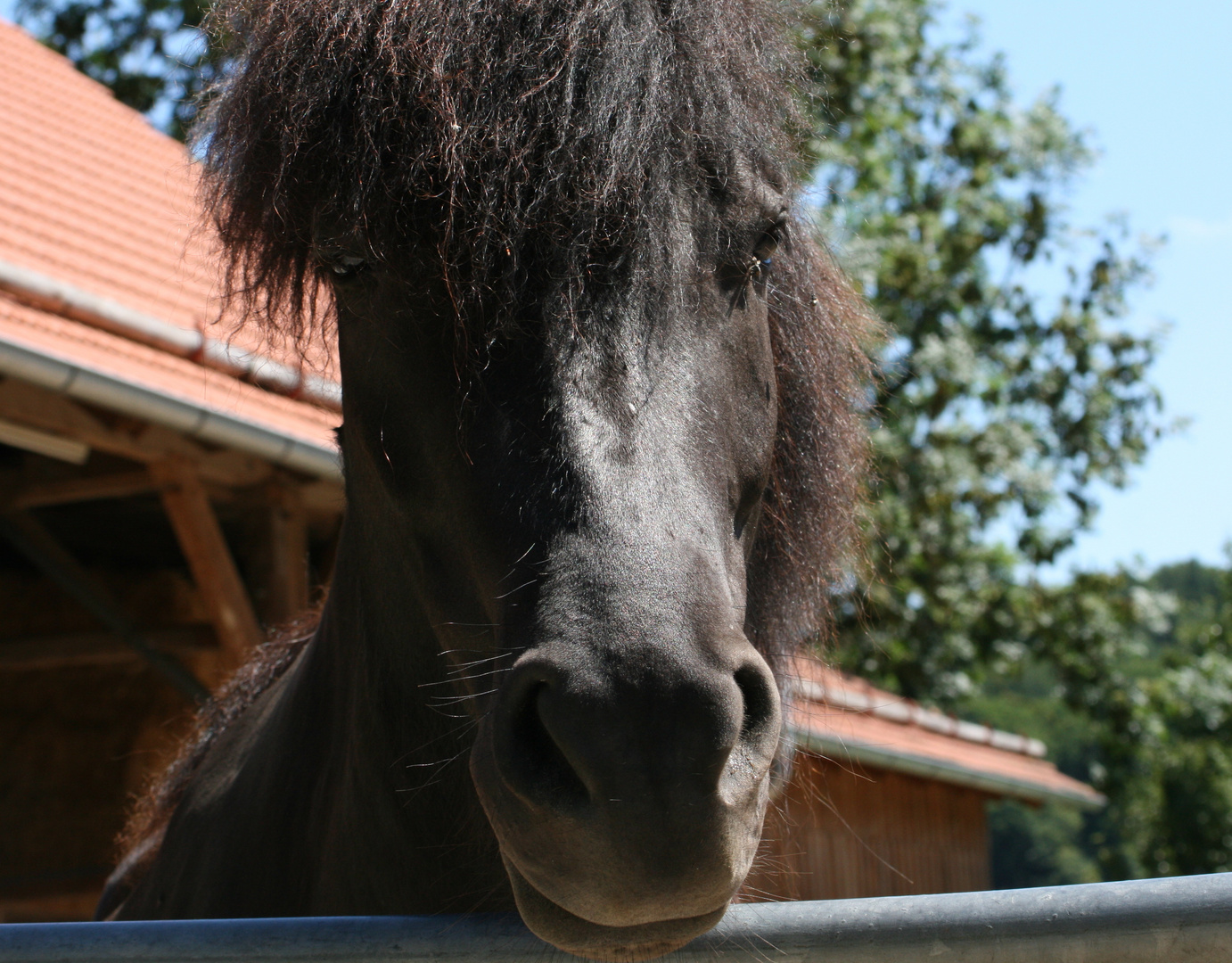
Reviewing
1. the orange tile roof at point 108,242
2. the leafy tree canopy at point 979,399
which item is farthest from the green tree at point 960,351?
the orange tile roof at point 108,242

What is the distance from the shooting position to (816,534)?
1762mm

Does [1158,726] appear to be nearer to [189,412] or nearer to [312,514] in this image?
[312,514]

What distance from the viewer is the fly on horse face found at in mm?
984

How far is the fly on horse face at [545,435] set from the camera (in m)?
0.98

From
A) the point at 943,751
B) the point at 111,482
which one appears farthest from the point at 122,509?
the point at 943,751

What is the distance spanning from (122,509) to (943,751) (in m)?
6.67

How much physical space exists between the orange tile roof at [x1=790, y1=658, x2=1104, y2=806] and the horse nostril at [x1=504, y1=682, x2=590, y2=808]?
4219 millimetres

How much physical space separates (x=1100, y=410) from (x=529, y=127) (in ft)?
44.8

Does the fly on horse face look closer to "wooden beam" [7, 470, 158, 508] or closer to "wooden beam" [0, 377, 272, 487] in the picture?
"wooden beam" [0, 377, 272, 487]

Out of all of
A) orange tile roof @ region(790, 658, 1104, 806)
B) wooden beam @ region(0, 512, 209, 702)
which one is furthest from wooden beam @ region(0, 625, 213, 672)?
orange tile roof @ region(790, 658, 1104, 806)

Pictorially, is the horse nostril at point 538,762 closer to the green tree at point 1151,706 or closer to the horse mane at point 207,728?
the horse mane at point 207,728

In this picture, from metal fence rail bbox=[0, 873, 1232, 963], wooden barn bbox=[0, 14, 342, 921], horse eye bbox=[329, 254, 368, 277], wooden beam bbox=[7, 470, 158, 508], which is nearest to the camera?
metal fence rail bbox=[0, 873, 1232, 963]

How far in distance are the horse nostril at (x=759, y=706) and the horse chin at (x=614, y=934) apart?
17 cm

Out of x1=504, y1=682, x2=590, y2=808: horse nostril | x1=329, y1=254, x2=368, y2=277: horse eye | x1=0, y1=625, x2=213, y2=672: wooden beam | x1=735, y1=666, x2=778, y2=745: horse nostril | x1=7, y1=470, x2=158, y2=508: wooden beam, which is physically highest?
x1=329, y1=254, x2=368, y2=277: horse eye
